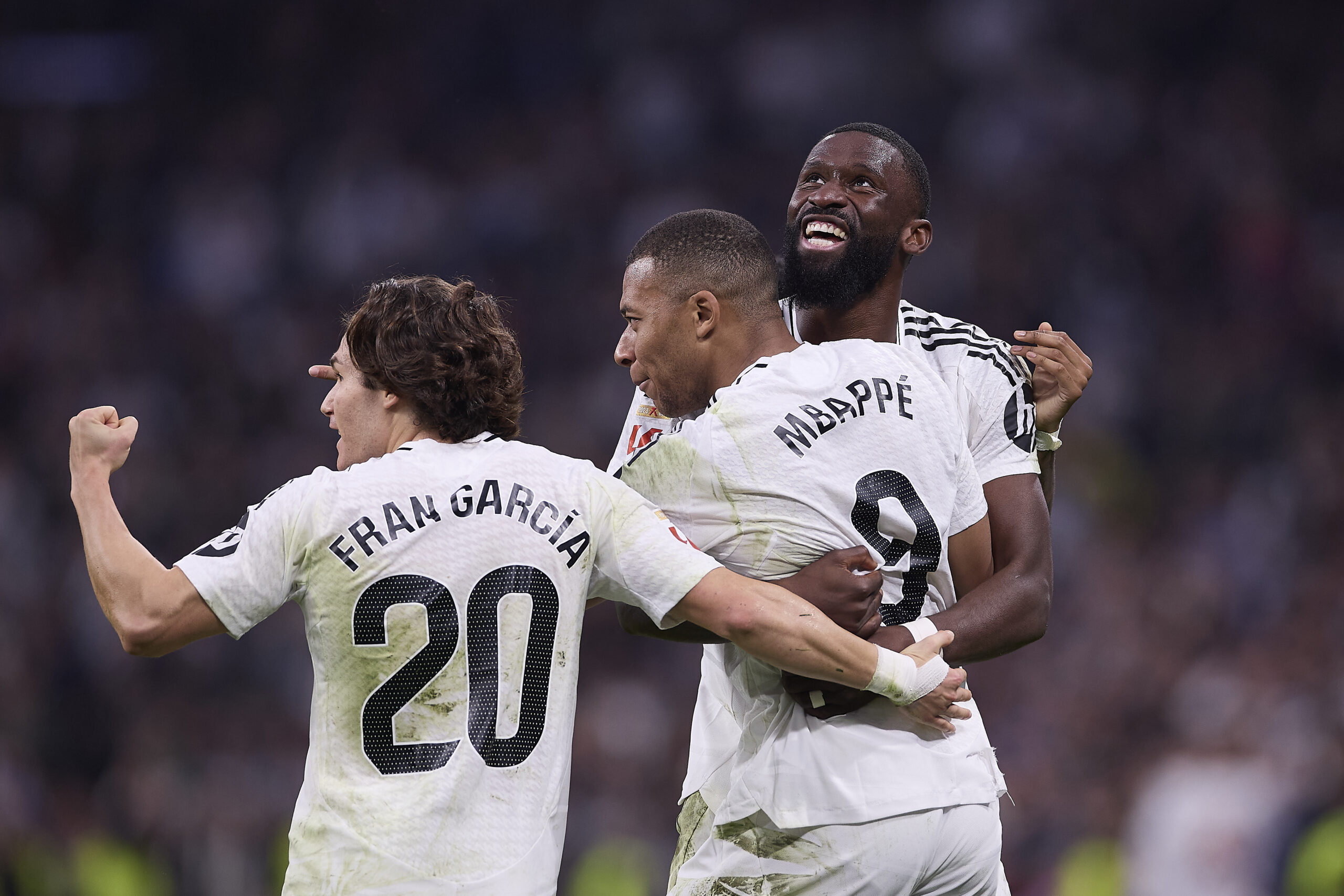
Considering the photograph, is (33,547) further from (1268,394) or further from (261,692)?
(1268,394)

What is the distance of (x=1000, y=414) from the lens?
3.51 meters

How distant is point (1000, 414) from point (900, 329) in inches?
14.2

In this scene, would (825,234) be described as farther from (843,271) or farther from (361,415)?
(361,415)

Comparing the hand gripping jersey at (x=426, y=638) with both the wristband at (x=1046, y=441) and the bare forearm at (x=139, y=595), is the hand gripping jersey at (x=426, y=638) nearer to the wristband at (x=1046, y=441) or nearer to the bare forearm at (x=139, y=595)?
the bare forearm at (x=139, y=595)

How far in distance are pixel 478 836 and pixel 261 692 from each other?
24.0 feet

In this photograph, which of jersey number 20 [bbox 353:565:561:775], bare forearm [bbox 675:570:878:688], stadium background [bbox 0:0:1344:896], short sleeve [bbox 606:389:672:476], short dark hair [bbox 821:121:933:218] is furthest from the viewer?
stadium background [bbox 0:0:1344:896]

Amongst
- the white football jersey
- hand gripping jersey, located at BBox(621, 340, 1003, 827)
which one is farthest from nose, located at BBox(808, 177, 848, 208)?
hand gripping jersey, located at BBox(621, 340, 1003, 827)

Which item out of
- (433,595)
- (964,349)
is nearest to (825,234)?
(964,349)

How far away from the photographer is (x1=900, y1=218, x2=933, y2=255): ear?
142 inches

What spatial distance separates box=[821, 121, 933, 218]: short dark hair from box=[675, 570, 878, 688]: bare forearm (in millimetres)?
1288

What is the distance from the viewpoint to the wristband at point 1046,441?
12.1 feet

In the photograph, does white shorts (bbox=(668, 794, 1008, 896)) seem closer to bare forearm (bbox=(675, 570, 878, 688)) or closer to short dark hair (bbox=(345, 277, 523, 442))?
bare forearm (bbox=(675, 570, 878, 688))

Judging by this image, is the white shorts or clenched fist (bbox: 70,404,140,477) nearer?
clenched fist (bbox: 70,404,140,477)

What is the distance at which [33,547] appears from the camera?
1041 centimetres
